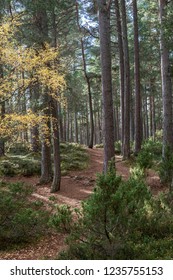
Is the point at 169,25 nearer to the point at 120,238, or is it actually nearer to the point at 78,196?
the point at 120,238

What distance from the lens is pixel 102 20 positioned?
8812 mm

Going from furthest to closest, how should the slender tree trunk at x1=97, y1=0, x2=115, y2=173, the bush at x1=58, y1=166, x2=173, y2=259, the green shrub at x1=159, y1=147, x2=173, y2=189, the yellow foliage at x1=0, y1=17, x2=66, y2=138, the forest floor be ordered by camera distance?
the green shrub at x1=159, y1=147, x2=173, y2=189 < the slender tree trunk at x1=97, y1=0, x2=115, y2=173 < the yellow foliage at x1=0, y1=17, x2=66, y2=138 < the forest floor < the bush at x1=58, y1=166, x2=173, y2=259

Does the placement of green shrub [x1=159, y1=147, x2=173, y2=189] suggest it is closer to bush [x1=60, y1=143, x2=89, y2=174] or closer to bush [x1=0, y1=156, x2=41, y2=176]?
bush [x1=60, y1=143, x2=89, y2=174]

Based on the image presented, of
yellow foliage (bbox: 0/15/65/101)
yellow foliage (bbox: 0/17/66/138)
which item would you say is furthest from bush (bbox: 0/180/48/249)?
yellow foliage (bbox: 0/15/65/101)

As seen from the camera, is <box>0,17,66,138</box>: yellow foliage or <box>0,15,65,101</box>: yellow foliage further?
<box>0,15,65,101</box>: yellow foliage

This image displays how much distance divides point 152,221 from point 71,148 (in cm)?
1352

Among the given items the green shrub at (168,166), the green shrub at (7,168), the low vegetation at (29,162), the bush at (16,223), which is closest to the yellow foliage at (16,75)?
the bush at (16,223)

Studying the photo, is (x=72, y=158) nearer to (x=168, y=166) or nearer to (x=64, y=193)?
(x=64, y=193)

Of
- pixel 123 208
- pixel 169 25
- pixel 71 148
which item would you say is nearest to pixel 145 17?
pixel 71 148

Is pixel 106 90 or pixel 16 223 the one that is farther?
pixel 106 90

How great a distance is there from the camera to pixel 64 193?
1288cm

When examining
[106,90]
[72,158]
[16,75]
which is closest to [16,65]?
[16,75]

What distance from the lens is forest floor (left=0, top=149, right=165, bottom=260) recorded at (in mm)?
7465

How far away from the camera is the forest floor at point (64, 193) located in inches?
294
